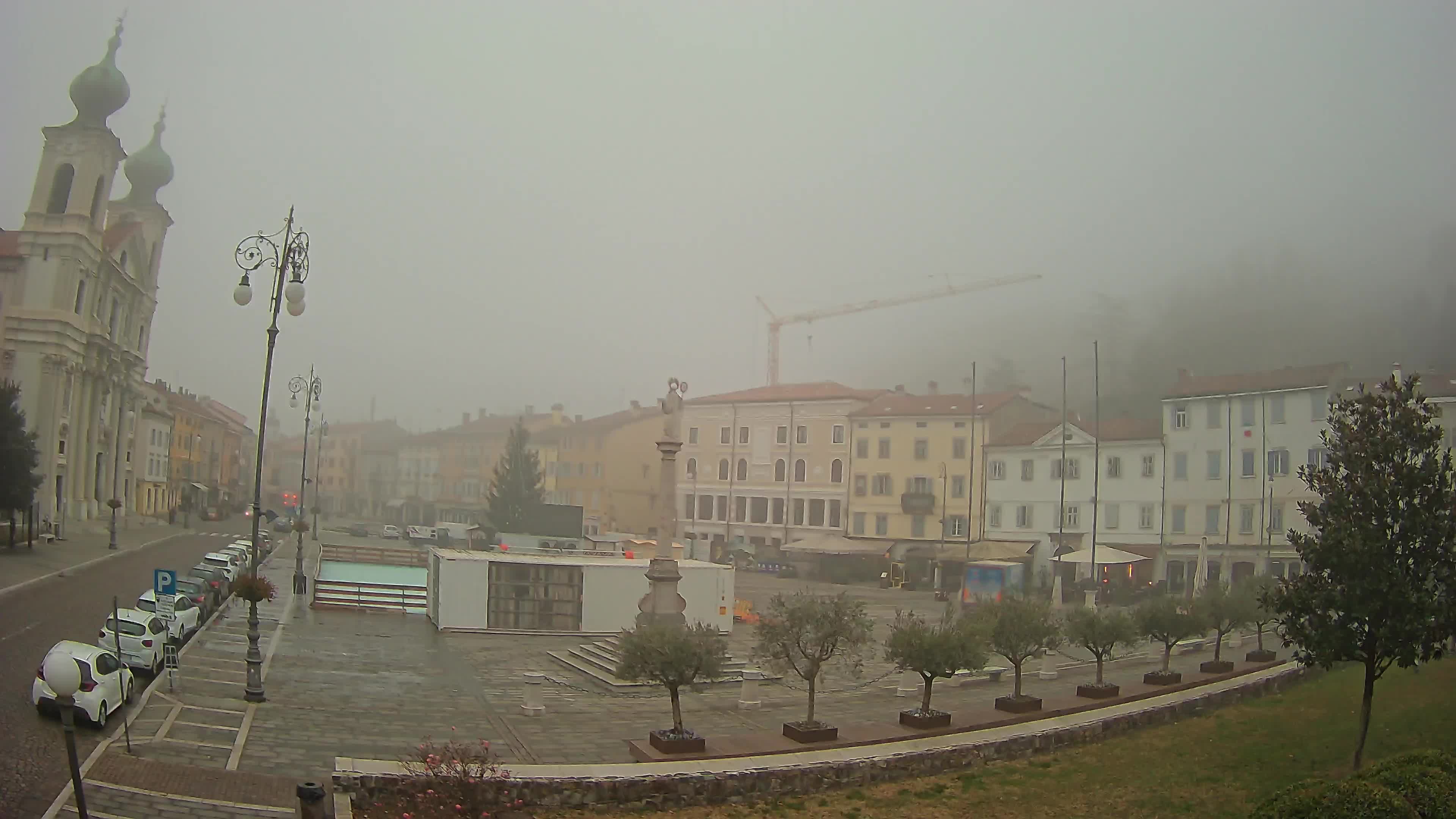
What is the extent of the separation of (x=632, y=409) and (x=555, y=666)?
2162 inches

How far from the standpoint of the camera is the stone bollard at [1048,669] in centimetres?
2500

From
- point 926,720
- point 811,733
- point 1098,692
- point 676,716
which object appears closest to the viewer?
point 676,716

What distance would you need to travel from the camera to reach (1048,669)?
25.2 meters

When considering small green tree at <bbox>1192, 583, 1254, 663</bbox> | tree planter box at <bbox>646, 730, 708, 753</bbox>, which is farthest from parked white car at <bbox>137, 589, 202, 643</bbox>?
small green tree at <bbox>1192, 583, 1254, 663</bbox>

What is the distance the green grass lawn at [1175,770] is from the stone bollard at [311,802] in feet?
15.1

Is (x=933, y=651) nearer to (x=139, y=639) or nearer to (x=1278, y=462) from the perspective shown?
(x=139, y=639)

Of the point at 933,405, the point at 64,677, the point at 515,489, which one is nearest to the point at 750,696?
the point at 64,677

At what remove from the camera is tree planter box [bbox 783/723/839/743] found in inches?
633

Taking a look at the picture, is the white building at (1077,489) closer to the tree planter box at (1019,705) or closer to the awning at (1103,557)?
the awning at (1103,557)

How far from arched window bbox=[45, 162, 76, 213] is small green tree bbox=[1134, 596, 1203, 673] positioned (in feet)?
182

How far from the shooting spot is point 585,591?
31.1 meters

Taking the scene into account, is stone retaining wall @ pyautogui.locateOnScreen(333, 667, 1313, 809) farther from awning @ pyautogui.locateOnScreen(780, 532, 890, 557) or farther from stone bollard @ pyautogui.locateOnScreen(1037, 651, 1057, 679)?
awning @ pyautogui.locateOnScreen(780, 532, 890, 557)

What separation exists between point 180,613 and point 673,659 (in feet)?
51.2

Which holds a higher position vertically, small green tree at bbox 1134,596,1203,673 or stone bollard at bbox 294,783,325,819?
small green tree at bbox 1134,596,1203,673
